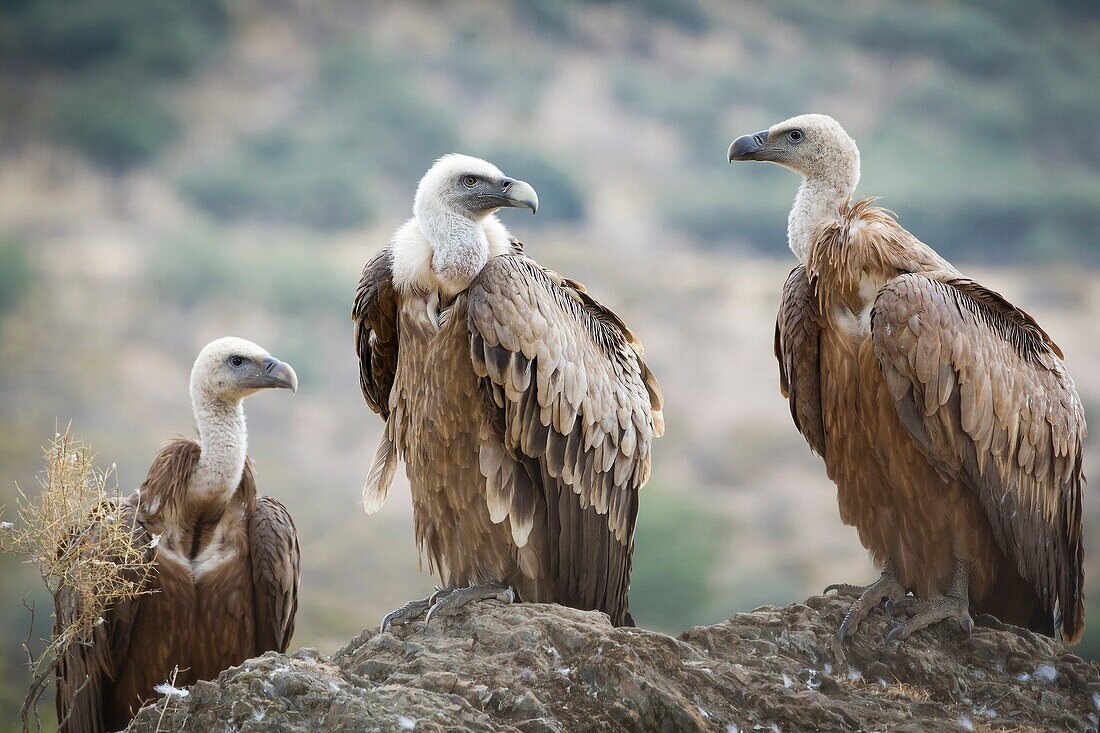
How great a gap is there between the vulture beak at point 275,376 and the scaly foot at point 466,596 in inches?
66.2

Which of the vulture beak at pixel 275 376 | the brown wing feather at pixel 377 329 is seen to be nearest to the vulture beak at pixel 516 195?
the brown wing feather at pixel 377 329

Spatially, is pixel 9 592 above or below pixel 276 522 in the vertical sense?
above

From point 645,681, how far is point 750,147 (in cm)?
254

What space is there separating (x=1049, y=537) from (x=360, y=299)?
3.03 meters

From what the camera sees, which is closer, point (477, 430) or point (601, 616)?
point (601, 616)

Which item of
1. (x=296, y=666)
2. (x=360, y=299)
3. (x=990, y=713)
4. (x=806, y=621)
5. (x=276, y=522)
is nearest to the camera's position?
(x=296, y=666)

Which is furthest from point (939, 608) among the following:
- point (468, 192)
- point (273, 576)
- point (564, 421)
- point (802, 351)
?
point (273, 576)

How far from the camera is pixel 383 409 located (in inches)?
215

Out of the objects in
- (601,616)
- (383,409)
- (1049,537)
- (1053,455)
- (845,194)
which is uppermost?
(845,194)

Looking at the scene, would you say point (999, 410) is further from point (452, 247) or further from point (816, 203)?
point (452, 247)

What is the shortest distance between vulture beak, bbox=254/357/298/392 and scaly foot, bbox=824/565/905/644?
283cm

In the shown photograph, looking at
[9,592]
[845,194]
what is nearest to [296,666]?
[845,194]

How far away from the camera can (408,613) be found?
15.2 ft

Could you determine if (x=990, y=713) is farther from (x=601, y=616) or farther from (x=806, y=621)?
(x=601, y=616)
